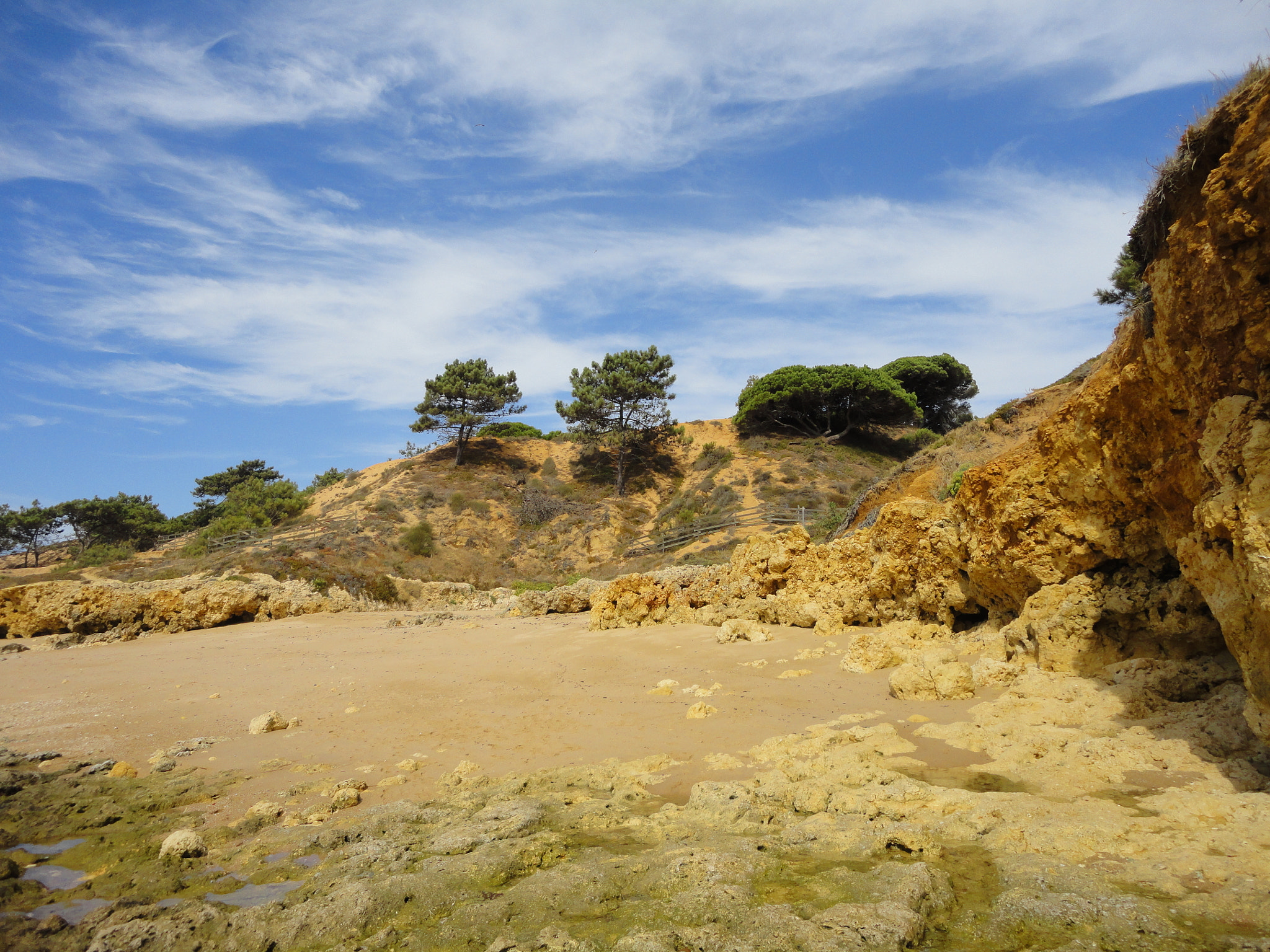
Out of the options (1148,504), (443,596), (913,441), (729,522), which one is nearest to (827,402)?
(913,441)

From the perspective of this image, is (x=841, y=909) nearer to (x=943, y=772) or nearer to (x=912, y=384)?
(x=943, y=772)

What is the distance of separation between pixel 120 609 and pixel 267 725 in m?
11.3

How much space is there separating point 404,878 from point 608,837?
1199 mm

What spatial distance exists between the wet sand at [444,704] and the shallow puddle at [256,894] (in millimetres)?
1381

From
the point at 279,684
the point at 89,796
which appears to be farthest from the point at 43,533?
the point at 89,796

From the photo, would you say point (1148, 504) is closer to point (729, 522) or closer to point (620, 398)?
point (729, 522)

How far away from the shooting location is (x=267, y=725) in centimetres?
719

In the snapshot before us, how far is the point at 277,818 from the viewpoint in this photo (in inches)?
194

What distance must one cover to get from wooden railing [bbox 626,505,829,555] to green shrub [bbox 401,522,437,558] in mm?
9403

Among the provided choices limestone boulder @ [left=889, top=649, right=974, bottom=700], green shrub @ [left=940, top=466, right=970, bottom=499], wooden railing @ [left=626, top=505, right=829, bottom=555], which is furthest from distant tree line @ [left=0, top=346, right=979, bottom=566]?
limestone boulder @ [left=889, top=649, right=974, bottom=700]

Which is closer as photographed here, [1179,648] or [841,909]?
[841,909]

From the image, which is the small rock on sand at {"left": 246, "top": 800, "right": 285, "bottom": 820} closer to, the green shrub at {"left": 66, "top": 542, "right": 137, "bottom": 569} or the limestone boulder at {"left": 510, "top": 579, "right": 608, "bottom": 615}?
the limestone boulder at {"left": 510, "top": 579, "right": 608, "bottom": 615}

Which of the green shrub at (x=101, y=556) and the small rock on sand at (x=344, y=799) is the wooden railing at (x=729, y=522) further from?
the green shrub at (x=101, y=556)

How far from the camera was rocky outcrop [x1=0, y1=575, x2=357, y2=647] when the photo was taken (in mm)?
15250
